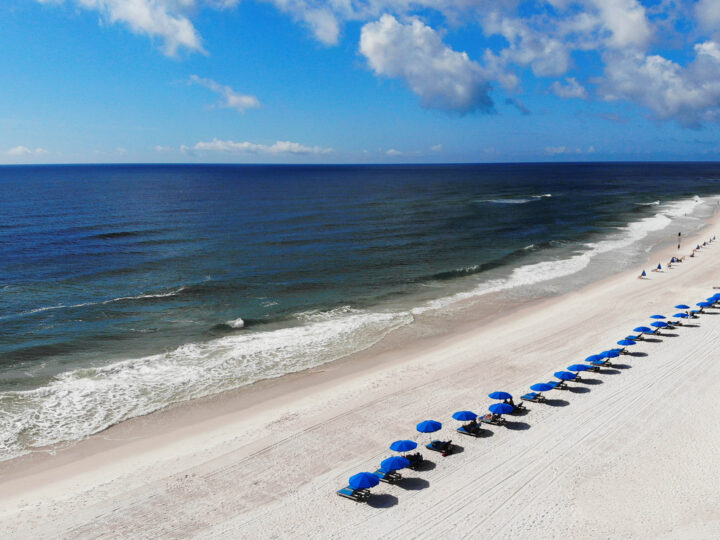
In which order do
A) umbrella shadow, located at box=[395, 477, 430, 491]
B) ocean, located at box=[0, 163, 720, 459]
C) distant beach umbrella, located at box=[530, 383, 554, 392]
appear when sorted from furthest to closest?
ocean, located at box=[0, 163, 720, 459] → distant beach umbrella, located at box=[530, 383, 554, 392] → umbrella shadow, located at box=[395, 477, 430, 491]

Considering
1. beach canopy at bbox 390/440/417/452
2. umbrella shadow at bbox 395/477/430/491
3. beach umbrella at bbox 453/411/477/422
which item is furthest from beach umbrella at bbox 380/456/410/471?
beach umbrella at bbox 453/411/477/422

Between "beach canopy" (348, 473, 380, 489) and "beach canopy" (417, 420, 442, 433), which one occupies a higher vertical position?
"beach canopy" (417, 420, 442, 433)

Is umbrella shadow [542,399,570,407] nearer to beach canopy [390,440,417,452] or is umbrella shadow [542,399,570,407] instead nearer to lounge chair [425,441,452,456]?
lounge chair [425,441,452,456]

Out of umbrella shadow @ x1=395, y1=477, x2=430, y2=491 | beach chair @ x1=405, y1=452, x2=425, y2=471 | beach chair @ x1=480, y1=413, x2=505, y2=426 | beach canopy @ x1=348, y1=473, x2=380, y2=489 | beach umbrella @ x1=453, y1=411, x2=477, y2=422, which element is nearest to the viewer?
beach canopy @ x1=348, y1=473, x2=380, y2=489

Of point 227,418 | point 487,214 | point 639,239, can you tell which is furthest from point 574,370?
point 487,214

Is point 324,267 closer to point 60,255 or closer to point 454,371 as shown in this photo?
point 454,371

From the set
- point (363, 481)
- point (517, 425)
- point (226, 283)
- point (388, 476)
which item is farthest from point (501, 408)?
point (226, 283)

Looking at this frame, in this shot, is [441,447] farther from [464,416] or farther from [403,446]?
[403,446]
